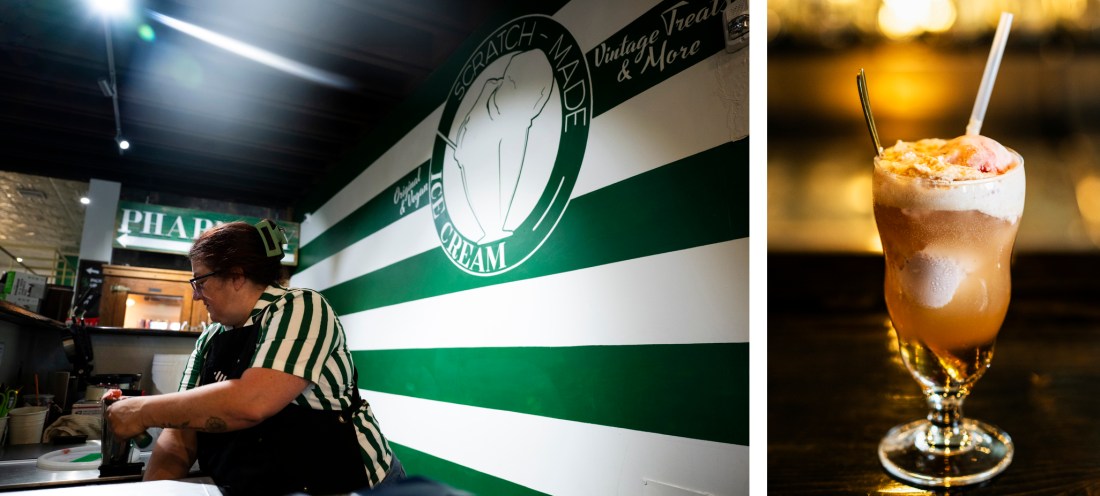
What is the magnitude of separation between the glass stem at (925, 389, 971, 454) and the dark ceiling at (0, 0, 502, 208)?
2.54 m

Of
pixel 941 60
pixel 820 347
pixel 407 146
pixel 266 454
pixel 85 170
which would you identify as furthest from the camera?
pixel 85 170

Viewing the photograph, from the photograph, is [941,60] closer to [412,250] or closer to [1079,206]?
[1079,206]

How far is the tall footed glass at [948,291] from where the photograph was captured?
53.5 inches

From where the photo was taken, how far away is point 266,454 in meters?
1.76

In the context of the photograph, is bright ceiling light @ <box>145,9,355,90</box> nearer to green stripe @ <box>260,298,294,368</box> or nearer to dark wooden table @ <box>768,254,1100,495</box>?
green stripe @ <box>260,298,294,368</box>

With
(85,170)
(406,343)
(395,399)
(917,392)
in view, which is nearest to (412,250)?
(406,343)

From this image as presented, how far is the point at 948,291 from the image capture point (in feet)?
4.64

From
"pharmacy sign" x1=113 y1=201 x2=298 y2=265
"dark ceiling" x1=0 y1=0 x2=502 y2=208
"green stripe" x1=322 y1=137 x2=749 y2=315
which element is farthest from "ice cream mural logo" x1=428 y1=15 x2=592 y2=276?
"pharmacy sign" x1=113 y1=201 x2=298 y2=265

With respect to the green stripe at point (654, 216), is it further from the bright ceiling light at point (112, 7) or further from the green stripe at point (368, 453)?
the bright ceiling light at point (112, 7)

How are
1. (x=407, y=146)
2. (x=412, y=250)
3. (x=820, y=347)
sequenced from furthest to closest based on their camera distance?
(x=407, y=146) → (x=412, y=250) → (x=820, y=347)

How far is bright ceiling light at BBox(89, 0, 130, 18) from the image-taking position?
3465 mm

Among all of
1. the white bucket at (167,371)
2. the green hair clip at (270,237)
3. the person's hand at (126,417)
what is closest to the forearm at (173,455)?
the person's hand at (126,417)

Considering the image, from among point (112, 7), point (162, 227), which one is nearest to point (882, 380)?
point (112, 7)

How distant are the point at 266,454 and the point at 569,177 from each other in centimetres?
137
